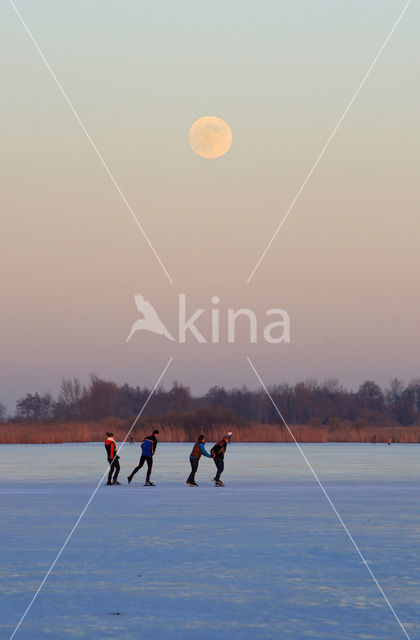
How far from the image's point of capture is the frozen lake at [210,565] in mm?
7734

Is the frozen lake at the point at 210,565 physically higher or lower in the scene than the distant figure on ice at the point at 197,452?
lower

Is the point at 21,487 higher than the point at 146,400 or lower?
lower

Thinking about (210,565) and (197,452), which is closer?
(210,565)

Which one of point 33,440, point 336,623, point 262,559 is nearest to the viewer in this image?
point 336,623

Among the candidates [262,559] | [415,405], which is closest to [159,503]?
[262,559]

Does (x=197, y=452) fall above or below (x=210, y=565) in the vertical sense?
above

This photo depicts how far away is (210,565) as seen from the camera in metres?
10.8

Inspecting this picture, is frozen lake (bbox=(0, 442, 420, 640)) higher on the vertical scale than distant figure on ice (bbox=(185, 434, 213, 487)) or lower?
lower

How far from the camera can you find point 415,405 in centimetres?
14138

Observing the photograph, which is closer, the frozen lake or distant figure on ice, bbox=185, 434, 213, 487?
the frozen lake

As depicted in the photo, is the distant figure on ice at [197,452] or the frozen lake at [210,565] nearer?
the frozen lake at [210,565]

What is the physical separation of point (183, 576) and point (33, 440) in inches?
1869

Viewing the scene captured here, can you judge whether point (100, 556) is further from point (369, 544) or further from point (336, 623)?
point (336, 623)

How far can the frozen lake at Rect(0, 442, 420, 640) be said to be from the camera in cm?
773
